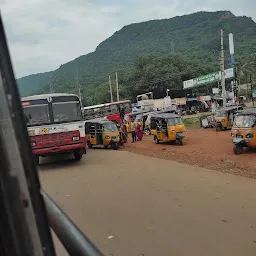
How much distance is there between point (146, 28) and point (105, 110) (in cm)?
10396

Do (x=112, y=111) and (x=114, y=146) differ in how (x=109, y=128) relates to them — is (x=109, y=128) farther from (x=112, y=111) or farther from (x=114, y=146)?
(x=112, y=111)

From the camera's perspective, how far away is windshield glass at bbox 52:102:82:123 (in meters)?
12.0

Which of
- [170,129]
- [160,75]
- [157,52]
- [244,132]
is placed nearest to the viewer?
[244,132]

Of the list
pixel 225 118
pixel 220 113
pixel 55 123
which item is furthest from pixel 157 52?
pixel 55 123

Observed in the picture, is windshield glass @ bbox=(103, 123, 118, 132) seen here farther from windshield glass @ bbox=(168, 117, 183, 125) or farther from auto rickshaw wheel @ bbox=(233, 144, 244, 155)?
auto rickshaw wheel @ bbox=(233, 144, 244, 155)

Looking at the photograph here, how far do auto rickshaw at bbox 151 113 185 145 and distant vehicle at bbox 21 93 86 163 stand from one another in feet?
28.3

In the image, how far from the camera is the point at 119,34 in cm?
13450

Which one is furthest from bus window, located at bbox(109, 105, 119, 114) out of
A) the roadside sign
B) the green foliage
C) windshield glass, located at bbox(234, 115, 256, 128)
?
the green foliage

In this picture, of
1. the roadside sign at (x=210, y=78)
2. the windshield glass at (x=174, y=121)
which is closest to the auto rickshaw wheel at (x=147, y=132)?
the windshield glass at (x=174, y=121)

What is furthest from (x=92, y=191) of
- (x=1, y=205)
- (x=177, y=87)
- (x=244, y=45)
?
(x=244, y=45)

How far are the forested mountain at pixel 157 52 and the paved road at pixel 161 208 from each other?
45.9 m

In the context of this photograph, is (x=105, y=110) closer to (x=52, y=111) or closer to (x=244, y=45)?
(x=52, y=111)

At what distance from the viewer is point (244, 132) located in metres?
14.2

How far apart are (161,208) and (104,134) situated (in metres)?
12.2
